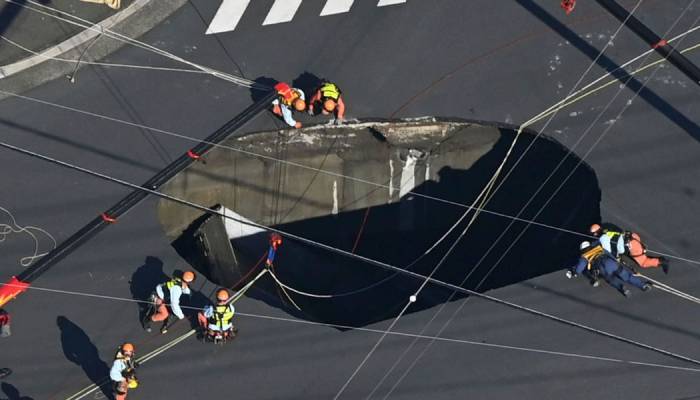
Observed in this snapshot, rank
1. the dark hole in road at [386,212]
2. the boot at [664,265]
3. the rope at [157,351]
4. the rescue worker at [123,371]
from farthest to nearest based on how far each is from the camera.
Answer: the dark hole in road at [386,212]
the boot at [664,265]
the rope at [157,351]
the rescue worker at [123,371]

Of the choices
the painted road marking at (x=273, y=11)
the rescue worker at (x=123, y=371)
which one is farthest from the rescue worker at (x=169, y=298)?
the painted road marking at (x=273, y=11)

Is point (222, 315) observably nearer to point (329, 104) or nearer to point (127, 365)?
point (127, 365)

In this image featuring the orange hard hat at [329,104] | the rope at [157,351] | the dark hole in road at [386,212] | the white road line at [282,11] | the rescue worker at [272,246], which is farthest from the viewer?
the white road line at [282,11]

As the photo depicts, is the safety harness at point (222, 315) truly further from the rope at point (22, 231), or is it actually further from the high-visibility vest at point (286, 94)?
the high-visibility vest at point (286, 94)

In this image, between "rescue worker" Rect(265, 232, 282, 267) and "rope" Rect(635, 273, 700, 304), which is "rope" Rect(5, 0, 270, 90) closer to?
"rescue worker" Rect(265, 232, 282, 267)

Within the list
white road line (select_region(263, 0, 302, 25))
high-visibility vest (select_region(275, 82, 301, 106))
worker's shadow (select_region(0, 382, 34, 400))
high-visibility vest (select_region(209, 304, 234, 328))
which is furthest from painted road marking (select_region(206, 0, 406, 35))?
worker's shadow (select_region(0, 382, 34, 400))

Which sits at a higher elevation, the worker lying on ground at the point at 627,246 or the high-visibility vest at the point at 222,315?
the worker lying on ground at the point at 627,246

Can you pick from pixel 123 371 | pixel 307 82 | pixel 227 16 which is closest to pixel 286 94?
pixel 307 82

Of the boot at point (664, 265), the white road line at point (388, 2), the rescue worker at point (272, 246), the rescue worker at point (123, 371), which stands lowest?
the rescue worker at point (123, 371)

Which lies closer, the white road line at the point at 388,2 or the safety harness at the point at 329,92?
→ the safety harness at the point at 329,92
